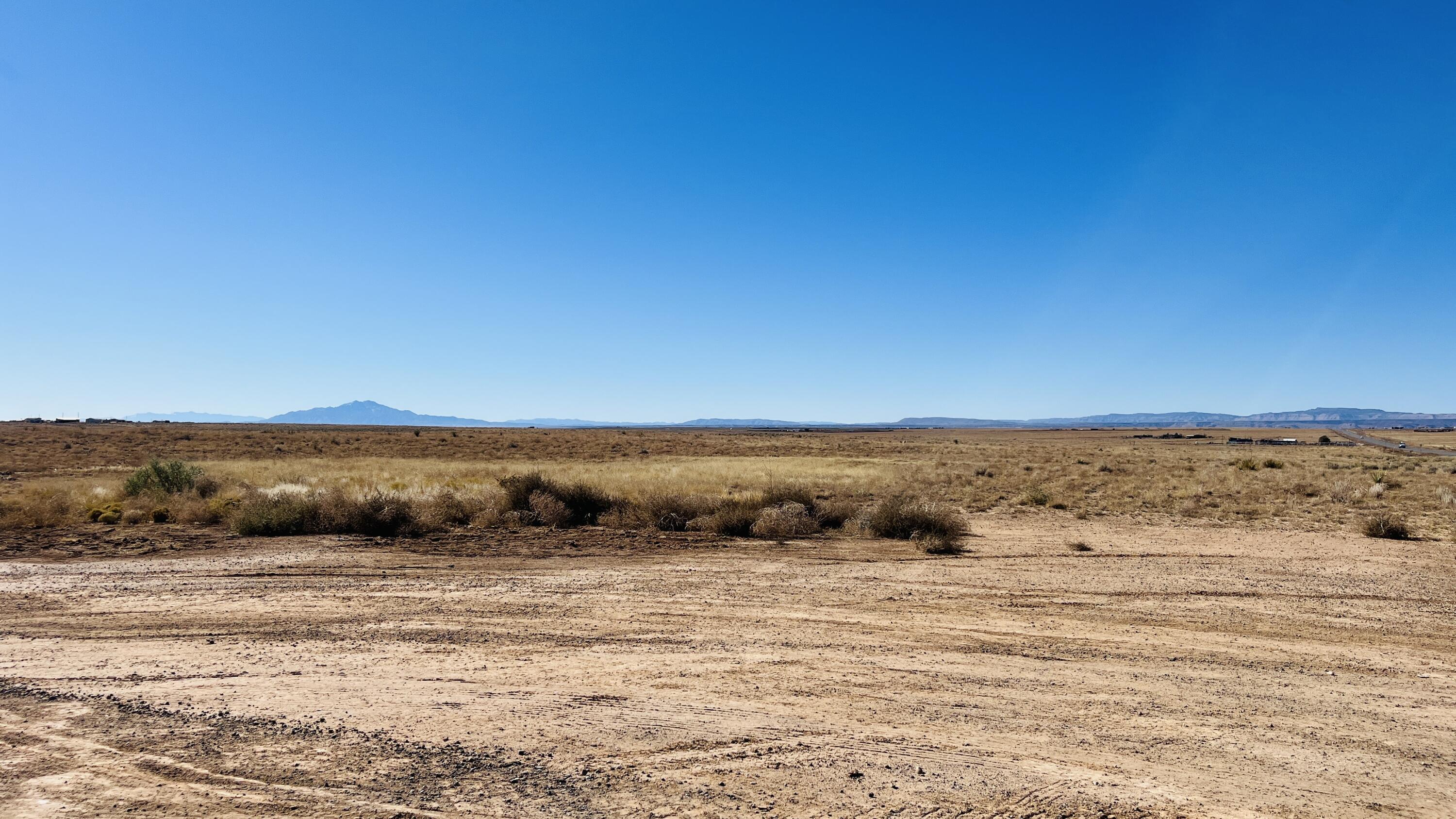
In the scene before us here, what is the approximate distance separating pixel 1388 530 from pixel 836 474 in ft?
69.8

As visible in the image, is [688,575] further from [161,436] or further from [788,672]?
[161,436]

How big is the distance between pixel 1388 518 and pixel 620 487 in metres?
20.6

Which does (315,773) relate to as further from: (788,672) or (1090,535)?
(1090,535)

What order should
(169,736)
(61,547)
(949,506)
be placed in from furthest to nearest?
(949,506), (61,547), (169,736)

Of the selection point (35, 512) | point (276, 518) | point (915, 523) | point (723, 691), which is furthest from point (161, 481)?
point (723, 691)

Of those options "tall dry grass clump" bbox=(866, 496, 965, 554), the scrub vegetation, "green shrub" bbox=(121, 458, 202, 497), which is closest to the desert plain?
"tall dry grass clump" bbox=(866, 496, 965, 554)

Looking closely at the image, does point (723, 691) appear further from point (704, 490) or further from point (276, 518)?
point (704, 490)

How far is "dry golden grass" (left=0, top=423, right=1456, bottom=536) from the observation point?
20.7 m

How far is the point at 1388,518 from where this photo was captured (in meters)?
16.4

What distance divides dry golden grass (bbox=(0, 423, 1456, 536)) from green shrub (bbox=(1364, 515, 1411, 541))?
1134mm

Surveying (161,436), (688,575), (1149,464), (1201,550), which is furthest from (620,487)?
(161,436)

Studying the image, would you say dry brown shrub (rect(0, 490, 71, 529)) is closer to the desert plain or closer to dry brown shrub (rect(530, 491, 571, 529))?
the desert plain

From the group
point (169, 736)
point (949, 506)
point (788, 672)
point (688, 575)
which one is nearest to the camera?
point (169, 736)

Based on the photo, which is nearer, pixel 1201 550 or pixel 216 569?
pixel 216 569
